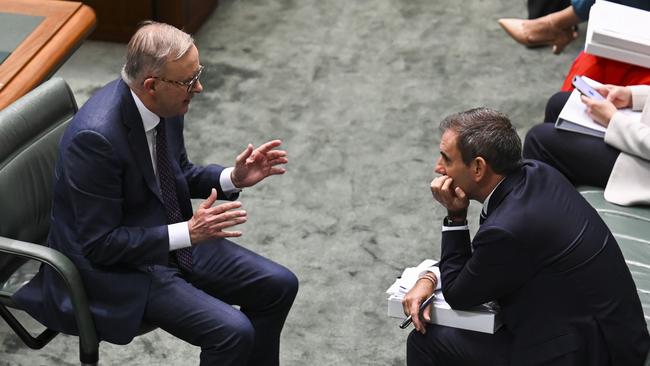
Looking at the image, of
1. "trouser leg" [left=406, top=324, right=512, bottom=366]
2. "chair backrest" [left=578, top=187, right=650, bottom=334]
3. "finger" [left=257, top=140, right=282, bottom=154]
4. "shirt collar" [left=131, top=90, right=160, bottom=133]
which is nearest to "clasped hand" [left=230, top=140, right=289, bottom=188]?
"finger" [left=257, top=140, right=282, bottom=154]

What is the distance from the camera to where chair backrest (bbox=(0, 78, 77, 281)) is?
10.5 feet

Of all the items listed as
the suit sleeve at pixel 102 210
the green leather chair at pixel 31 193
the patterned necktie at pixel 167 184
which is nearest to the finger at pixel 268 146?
the patterned necktie at pixel 167 184

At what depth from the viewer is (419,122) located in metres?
5.24

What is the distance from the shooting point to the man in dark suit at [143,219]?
119 inches

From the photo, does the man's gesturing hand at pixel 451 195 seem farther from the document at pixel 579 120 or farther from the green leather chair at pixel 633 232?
the document at pixel 579 120

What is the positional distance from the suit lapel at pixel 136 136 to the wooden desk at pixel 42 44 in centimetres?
64

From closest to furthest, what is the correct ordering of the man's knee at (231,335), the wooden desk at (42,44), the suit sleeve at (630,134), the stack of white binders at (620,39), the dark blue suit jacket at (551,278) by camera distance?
the dark blue suit jacket at (551,278), the man's knee at (231,335), the wooden desk at (42,44), the suit sleeve at (630,134), the stack of white binders at (620,39)

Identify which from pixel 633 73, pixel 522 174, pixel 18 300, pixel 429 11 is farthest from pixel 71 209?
pixel 429 11

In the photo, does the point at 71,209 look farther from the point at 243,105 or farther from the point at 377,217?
the point at 243,105

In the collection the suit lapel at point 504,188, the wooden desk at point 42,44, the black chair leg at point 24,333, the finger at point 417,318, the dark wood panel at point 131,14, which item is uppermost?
the suit lapel at point 504,188

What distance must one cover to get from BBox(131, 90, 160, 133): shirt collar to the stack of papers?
0.85m

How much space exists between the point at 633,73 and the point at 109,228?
218cm

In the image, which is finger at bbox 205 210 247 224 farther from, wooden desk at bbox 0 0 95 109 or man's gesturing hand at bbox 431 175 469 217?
wooden desk at bbox 0 0 95 109

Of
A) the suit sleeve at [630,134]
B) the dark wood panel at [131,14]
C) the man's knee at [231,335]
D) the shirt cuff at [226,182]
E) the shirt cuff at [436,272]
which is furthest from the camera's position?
the dark wood panel at [131,14]
